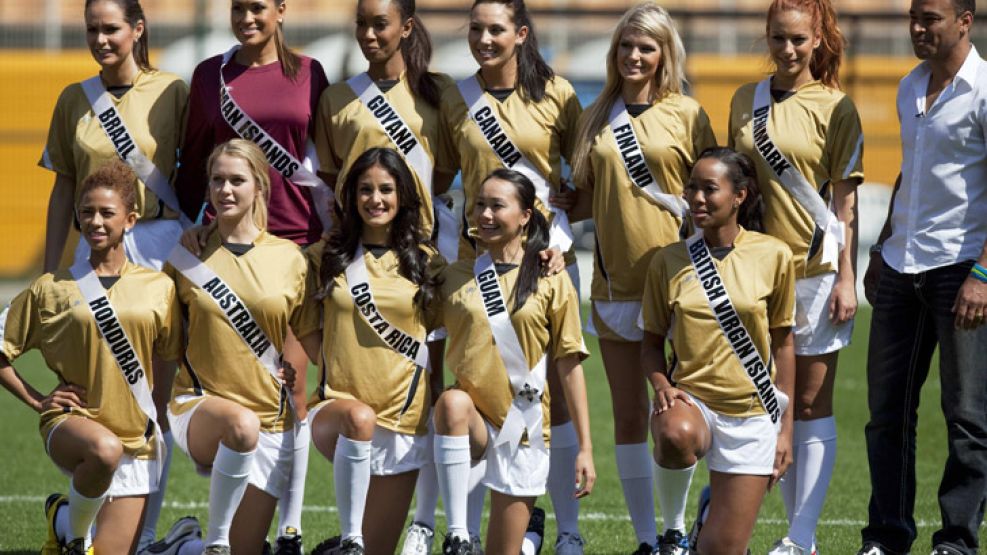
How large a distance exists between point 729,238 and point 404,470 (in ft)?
4.63

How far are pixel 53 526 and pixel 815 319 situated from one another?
9.45ft

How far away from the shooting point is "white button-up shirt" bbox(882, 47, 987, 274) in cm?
485

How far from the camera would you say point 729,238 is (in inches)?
192

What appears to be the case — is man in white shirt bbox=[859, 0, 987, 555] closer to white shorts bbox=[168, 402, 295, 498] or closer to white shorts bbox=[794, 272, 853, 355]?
white shorts bbox=[794, 272, 853, 355]

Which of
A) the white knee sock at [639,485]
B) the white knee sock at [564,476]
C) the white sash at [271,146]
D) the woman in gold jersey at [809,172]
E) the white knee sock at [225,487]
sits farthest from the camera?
the white knee sock at [564,476]

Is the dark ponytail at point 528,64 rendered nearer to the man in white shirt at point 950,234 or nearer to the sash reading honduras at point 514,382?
the sash reading honduras at point 514,382

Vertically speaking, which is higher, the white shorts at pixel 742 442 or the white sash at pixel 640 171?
the white sash at pixel 640 171

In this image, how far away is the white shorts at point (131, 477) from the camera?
4758mm

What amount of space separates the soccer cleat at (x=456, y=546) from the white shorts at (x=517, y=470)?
0.73ft

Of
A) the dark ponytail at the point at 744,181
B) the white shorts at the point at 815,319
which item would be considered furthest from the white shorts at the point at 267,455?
the white shorts at the point at 815,319

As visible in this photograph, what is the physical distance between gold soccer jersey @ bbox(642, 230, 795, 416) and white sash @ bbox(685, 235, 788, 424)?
0.06 feet

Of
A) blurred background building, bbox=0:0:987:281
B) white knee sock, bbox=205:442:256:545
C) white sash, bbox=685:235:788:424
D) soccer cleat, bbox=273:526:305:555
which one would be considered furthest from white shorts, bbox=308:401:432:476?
blurred background building, bbox=0:0:987:281

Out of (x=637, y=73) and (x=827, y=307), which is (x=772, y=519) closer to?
(x=827, y=307)

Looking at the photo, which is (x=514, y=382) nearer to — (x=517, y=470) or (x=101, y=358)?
(x=517, y=470)
